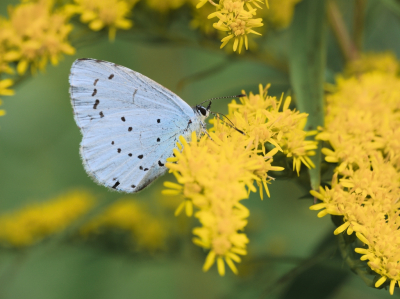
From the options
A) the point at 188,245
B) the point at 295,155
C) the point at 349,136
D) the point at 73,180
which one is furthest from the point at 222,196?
the point at 73,180

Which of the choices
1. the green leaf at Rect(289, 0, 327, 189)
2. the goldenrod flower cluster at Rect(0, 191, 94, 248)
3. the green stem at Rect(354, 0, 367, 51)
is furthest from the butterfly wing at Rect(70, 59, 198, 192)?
the green stem at Rect(354, 0, 367, 51)

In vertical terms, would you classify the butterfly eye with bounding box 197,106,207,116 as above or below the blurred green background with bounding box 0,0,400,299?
above

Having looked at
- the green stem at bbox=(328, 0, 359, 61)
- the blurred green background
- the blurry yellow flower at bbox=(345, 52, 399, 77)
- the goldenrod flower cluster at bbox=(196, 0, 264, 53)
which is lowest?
the blurred green background

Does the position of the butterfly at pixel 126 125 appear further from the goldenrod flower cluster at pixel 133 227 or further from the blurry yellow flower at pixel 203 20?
the goldenrod flower cluster at pixel 133 227

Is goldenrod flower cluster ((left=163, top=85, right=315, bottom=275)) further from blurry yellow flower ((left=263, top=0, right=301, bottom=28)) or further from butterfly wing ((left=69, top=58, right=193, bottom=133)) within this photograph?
blurry yellow flower ((left=263, top=0, right=301, bottom=28))

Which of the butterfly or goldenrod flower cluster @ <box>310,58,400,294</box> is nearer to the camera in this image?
goldenrod flower cluster @ <box>310,58,400,294</box>

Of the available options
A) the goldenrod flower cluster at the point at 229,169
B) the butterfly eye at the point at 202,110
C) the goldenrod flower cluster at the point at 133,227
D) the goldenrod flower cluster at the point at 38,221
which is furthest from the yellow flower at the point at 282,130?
the goldenrod flower cluster at the point at 38,221
